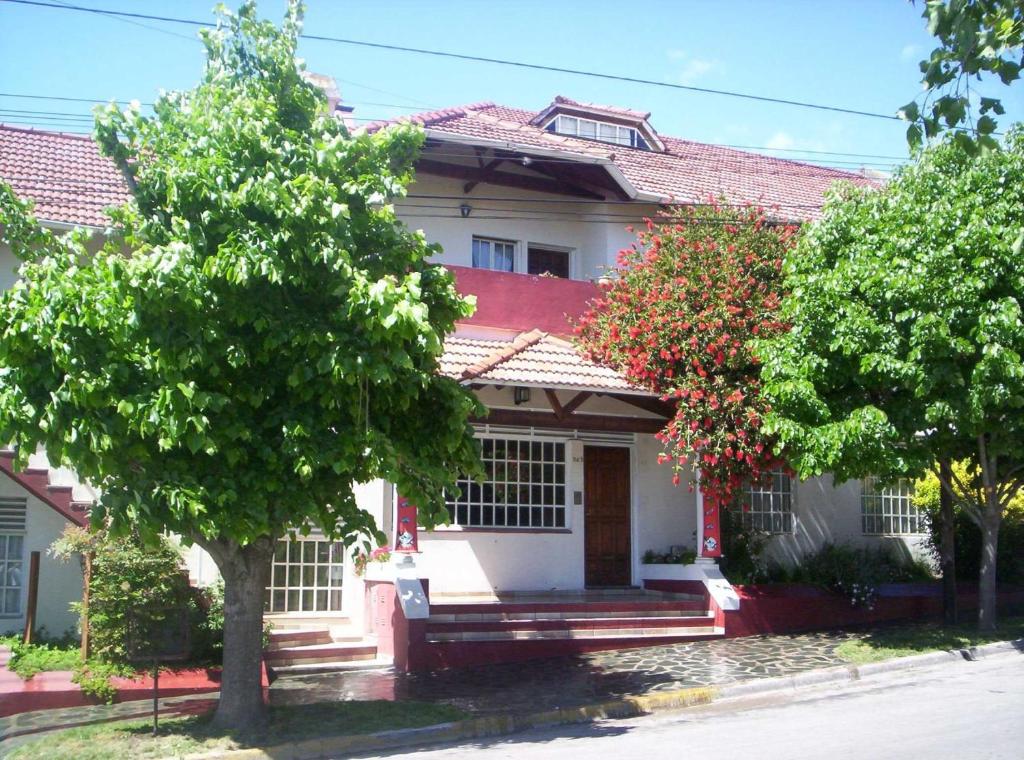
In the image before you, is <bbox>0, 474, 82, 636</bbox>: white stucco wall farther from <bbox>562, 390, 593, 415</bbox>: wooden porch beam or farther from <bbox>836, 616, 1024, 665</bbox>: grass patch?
<bbox>836, 616, 1024, 665</bbox>: grass patch

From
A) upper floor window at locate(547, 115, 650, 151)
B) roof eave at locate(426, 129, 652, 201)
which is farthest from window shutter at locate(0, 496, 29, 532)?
upper floor window at locate(547, 115, 650, 151)

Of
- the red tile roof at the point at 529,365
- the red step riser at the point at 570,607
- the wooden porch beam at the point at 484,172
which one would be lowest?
the red step riser at the point at 570,607

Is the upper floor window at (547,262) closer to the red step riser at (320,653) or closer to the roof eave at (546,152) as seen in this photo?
the roof eave at (546,152)

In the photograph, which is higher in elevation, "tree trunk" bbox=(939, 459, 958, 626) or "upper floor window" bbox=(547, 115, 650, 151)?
"upper floor window" bbox=(547, 115, 650, 151)

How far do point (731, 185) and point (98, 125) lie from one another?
49.5 feet

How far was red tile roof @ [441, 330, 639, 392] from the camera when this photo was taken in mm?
13484

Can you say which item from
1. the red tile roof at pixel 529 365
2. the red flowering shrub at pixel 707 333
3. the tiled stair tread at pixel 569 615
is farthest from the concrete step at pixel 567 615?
the red tile roof at pixel 529 365

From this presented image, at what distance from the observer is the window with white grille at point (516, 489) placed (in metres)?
15.4

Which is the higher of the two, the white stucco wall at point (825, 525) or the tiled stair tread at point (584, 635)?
the white stucco wall at point (825, 525)

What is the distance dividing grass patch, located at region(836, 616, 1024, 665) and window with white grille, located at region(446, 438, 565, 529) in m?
4.84

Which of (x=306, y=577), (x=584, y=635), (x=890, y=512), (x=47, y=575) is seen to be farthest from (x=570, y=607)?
(x=890, y=512)

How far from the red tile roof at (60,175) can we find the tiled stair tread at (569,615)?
7336 millimetres

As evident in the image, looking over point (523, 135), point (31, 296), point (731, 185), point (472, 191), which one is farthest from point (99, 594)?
point (731, 185)

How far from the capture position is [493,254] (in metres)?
17.5
